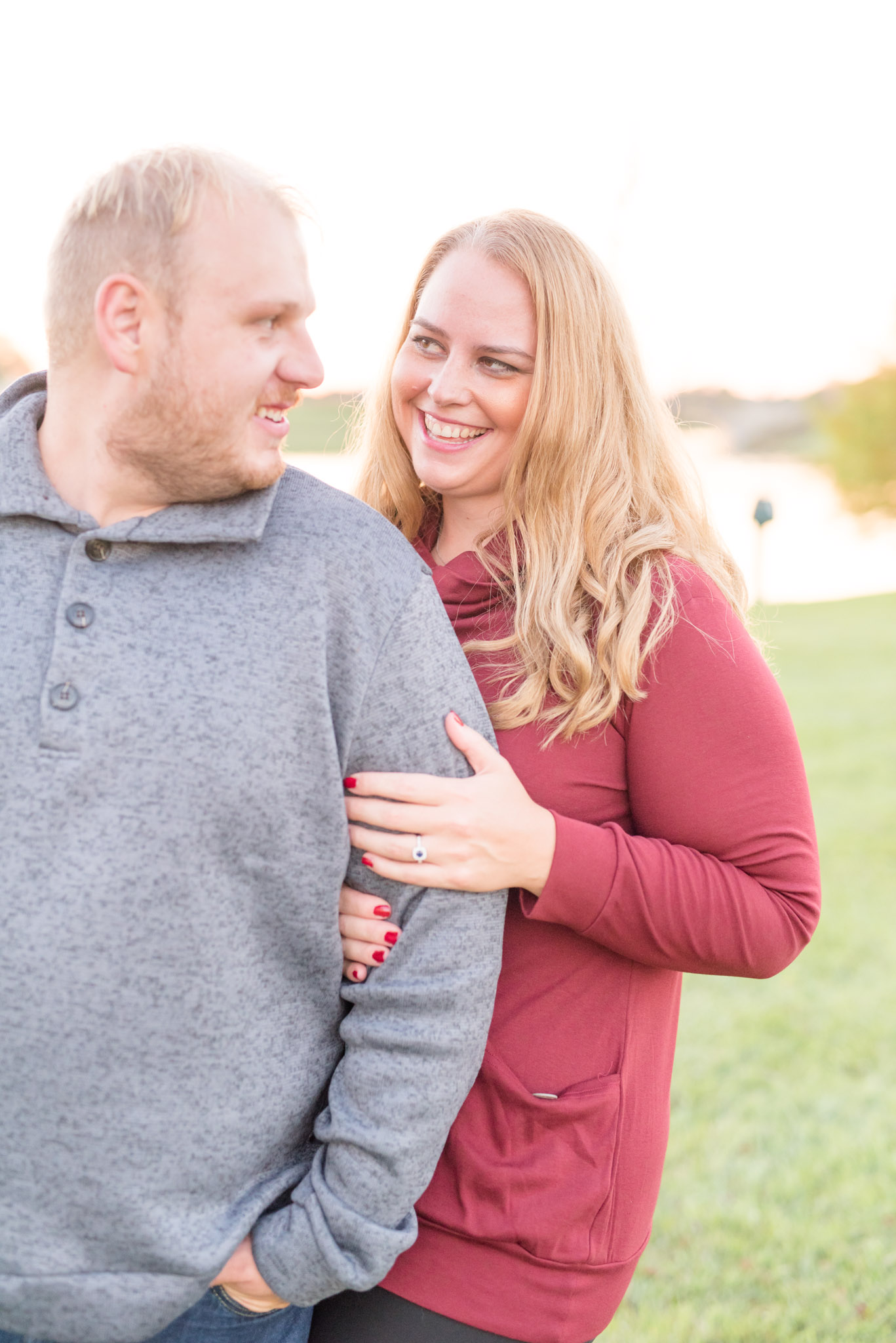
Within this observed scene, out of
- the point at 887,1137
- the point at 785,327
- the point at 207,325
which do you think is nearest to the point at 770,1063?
the point at 887,1137

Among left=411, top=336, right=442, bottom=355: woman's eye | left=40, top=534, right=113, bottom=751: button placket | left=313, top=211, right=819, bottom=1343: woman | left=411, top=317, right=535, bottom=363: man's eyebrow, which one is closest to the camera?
left=40, top=534, right=113, bottom=751: button placket

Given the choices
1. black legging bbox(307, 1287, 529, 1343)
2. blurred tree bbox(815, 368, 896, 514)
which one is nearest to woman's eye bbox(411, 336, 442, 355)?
black legging bbox(307, 1287, 529, 1343)

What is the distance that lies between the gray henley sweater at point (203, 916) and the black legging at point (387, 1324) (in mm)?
157

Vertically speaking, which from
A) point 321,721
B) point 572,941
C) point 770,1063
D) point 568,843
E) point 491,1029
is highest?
point 321,721

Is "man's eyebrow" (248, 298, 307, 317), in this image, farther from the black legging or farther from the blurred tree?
the blurred tree

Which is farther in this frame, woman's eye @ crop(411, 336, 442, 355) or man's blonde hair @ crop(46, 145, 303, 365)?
woman's eye @ crop(411, 336, 442, 355)

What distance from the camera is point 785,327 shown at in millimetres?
23781

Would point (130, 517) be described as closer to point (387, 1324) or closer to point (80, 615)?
A: point (80, 615)

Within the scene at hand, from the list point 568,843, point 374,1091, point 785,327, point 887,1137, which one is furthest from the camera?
point 785,327

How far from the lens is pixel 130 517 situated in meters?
1.41

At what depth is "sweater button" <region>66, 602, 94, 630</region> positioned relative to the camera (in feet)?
4.36

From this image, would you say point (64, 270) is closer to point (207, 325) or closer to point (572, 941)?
point (207, 325)

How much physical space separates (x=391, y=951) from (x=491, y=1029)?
24 cm

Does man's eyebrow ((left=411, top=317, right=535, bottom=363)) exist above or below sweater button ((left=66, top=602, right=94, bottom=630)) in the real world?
above
